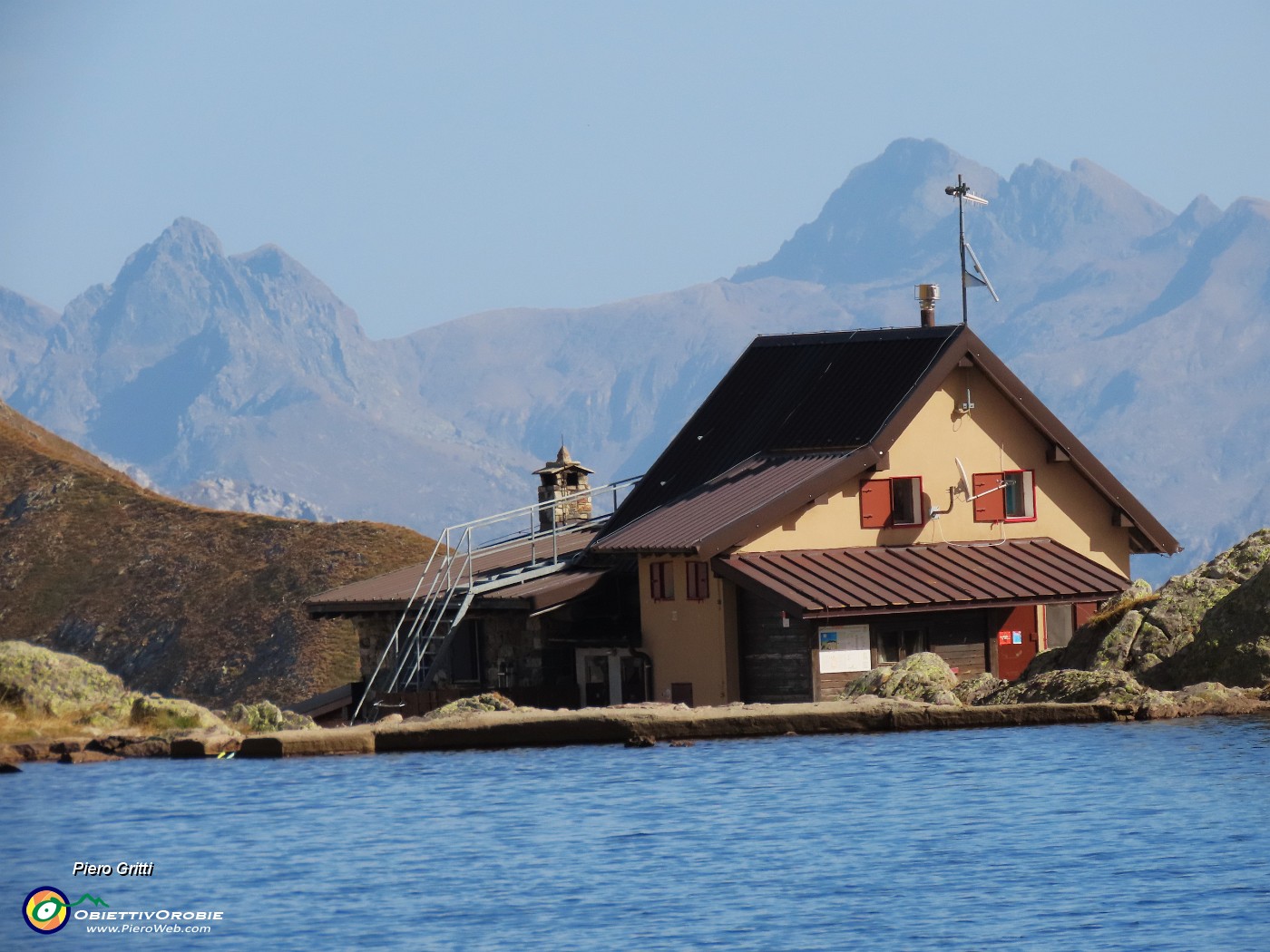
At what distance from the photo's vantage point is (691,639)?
→ 151ft

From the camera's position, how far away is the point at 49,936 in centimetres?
2152

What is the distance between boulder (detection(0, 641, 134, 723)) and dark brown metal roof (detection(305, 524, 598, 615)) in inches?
377

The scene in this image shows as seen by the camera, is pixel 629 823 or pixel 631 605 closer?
pixel 629 823

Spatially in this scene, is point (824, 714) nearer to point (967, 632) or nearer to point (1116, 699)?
point (1116, 699)

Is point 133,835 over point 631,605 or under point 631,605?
under

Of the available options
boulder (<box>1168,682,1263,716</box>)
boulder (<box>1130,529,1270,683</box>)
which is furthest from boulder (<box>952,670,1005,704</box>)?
boulder (<box>1168,682,1263,716</box>)

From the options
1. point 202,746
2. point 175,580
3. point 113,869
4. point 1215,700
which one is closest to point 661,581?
point 202,746

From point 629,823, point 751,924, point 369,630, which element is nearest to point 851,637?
point 369,630

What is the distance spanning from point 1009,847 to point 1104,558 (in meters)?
28.2

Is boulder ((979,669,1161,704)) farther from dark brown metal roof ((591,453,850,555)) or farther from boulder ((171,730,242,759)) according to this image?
boulder ((171,730,242,759))

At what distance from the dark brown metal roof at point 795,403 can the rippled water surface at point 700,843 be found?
14.2m

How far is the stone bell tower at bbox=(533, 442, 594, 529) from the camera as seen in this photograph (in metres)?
57.9

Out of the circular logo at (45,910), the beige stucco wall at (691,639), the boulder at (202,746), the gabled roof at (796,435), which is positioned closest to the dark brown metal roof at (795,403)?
the gabled roof at (796,435)

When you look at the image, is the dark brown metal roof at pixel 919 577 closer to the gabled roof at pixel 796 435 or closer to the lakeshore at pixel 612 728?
the gabled roof at pixel 796 435
